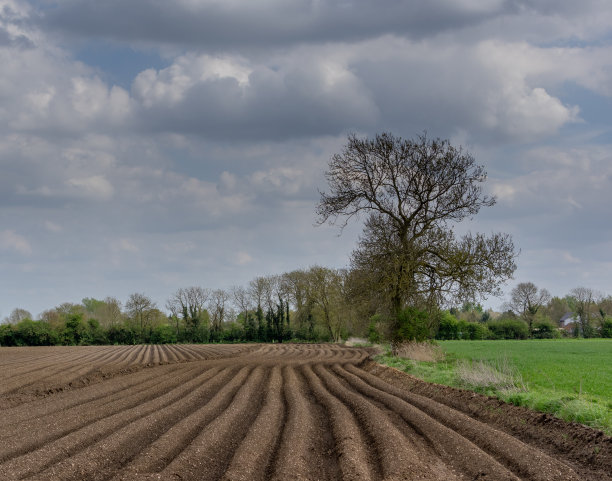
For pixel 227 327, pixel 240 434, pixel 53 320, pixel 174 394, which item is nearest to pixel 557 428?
pixel 240 434

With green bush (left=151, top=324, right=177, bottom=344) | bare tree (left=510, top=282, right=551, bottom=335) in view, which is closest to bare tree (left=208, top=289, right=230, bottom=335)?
green bush (left=151, top=324, right=177, bottom=344)

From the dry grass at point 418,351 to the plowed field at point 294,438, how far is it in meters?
→ 9.44

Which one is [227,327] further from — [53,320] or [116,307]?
[53,320]

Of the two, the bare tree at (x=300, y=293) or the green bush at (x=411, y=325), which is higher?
the bare tree at (x=300, y=293)

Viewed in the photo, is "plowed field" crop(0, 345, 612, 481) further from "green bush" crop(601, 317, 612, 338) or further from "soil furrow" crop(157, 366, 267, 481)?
"green bush" crop(601, 317, 612, 338)

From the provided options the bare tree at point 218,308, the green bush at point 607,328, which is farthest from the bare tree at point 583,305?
the bare tree at point 218,308

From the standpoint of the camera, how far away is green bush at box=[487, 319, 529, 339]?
3108 inches

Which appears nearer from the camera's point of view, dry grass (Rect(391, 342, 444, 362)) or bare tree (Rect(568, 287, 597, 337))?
dry grass (Rect(391, 342, 444, 362))

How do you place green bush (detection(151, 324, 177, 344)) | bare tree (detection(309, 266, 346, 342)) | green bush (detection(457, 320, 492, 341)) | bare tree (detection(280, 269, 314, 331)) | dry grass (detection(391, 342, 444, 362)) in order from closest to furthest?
1. dry grass (detection(391, 342, 444, 362))
2. bare tree (detection(309, 266, 346, 342))
3. bare tree (detection(280, 269, 314, 331))
4. green bush (detection(457, 320, 492, 341))
5. green bush (detection(151, 324, 177, 344))

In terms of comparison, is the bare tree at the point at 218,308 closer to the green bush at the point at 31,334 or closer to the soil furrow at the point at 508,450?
the green bush at the point at 31,334

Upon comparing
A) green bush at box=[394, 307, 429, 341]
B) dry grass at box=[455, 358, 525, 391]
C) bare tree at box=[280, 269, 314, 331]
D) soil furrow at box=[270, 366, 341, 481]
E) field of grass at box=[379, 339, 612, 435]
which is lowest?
soil furrow at box=[270, 366, 341, 481]

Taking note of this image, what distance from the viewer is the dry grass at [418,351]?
A: 90.1ft

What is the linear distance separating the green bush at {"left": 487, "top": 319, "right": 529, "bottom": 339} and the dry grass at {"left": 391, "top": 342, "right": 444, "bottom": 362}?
2128 inches

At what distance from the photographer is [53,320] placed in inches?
3361
